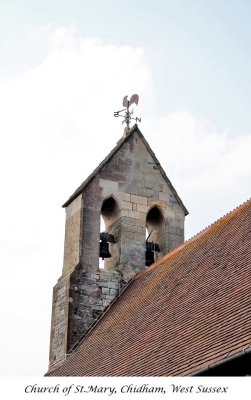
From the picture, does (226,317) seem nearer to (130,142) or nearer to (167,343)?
(167,343)

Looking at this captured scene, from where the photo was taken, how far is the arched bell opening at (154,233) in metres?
17.9

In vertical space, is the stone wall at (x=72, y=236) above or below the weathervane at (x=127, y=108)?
below

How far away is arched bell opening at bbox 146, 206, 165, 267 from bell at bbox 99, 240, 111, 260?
966mm

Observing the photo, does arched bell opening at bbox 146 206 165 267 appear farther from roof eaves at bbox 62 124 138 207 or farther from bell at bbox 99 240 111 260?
roof eaves at bbox 62 124 138 207

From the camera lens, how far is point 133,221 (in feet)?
58.2

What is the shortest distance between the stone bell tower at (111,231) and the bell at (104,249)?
2 centimetres

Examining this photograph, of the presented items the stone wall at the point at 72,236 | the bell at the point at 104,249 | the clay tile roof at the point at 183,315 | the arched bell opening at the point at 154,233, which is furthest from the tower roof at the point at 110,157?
the clay tile roof at the point at 183,315

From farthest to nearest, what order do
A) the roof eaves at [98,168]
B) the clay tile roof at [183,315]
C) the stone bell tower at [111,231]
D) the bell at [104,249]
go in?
1. the roof eaves at [98,168]
2. the bell at [104,249]
3. the stone bell tower at [111,231]
4. the clay tile roof at [183,315]

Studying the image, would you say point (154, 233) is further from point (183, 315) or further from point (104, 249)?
point (183, 315)

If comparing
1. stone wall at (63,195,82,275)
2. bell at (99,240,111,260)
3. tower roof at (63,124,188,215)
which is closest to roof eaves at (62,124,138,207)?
tower roof at (63,124,188,215)

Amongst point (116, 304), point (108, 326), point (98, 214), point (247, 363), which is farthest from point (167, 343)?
point (98, 214)

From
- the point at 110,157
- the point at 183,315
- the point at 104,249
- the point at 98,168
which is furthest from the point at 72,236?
the point at 183,315

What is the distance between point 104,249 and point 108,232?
0.63 metres

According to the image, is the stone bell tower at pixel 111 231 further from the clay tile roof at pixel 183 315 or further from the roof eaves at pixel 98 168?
the clay tile roof at pixel 183 315
